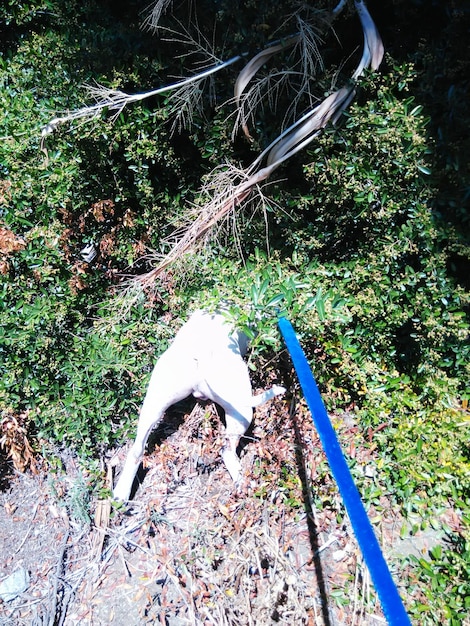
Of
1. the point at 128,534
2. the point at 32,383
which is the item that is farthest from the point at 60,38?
the point at 128,534

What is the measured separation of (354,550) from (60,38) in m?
3.65

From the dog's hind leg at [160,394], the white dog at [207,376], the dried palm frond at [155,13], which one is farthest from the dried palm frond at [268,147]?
the dog's hind leg at [160,394]

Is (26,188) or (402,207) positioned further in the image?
(26,188)

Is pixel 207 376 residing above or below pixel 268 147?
below

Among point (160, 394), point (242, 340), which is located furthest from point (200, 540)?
point (242, 340)

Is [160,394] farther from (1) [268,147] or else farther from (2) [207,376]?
(1) [268,147]

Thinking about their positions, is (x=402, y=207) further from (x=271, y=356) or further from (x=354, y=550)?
(x=354, y=550)

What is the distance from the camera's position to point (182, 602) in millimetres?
2352

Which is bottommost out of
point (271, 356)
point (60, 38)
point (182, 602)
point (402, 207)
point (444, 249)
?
point (182, 602)

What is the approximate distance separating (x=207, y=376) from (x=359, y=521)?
4.08 ft

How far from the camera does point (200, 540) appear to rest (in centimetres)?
253

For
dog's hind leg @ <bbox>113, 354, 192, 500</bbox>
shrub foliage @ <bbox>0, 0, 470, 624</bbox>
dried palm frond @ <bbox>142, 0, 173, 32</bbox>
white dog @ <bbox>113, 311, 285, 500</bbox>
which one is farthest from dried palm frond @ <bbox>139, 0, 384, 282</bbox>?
dog's hind leg @ <bbox>113, 354, 192, 500</bbox>

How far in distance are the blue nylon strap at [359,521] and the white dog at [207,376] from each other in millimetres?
572

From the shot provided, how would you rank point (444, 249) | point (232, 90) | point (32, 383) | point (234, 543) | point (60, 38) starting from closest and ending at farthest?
point (234, 543) → point (444, 249) → point (32, 383) → point (232, 90) → point (60, 38)
